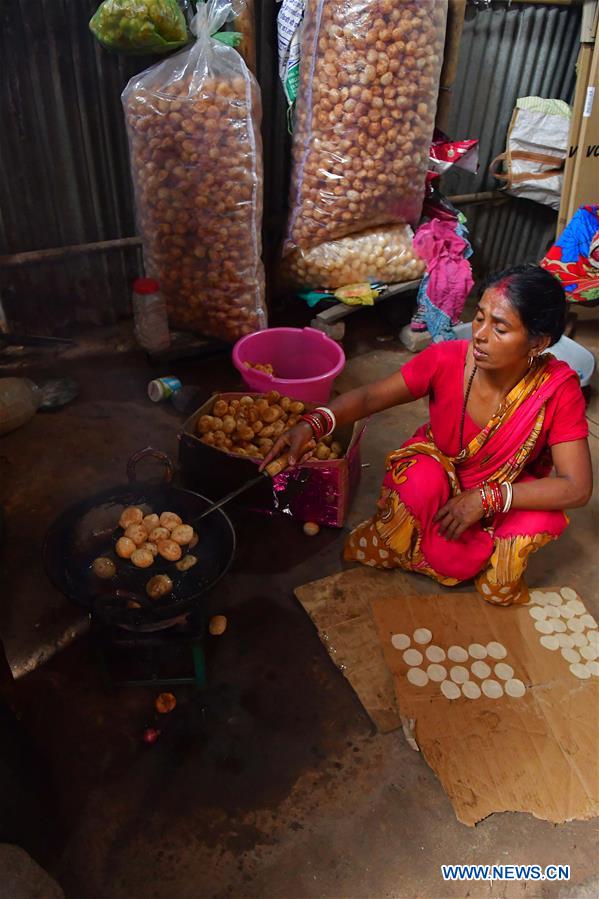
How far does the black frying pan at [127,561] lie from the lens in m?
1.69

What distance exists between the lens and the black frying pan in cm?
169

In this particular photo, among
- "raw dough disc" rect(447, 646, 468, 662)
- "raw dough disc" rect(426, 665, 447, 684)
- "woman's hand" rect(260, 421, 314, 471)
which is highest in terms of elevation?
"woman's hand" rect(260, 421, 314, 471)

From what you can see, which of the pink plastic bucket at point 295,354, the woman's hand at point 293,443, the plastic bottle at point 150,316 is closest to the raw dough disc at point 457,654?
the woman's hand at point 293,443

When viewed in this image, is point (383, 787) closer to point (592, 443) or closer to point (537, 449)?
point (537, 449)

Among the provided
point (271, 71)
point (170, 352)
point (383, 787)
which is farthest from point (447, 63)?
point (383, 787)

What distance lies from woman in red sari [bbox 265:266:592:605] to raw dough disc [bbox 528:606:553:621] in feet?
0.20

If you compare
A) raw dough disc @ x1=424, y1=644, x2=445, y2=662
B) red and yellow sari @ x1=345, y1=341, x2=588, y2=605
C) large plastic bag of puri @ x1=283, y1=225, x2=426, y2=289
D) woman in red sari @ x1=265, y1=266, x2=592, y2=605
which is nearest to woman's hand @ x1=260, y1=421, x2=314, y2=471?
woman in red sari @ x1=265, y1=266, x2=592, y2=605

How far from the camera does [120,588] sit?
1.83 meters

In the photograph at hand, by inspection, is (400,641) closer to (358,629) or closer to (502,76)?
(358,629)

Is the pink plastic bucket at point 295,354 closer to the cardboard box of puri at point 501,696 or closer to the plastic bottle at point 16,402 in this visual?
the plastic bottle at point 16,402

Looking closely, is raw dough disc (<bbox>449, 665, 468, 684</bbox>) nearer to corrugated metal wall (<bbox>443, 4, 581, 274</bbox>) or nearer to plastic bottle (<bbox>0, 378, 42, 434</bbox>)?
plastic bottle (<bbox>0, 378, 42, 434</bbox>)

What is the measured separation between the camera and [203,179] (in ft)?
10.8

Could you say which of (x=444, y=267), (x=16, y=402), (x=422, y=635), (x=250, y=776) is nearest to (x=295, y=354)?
(x=444, y=267)

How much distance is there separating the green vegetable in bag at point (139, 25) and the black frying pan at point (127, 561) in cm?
215
